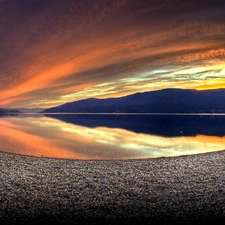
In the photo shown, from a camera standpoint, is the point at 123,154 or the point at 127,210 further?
the point at 123,154

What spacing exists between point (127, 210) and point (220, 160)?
41.0 ft

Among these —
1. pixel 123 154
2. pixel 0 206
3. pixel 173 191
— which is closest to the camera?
pixel 0 206

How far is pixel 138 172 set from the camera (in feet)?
54.5

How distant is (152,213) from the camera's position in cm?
995

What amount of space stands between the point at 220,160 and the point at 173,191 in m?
9.09

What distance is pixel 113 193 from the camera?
12.6 metres

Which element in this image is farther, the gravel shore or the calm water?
the calm water

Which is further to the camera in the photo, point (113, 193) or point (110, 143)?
point (110, 143)

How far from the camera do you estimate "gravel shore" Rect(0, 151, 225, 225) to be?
9680mm

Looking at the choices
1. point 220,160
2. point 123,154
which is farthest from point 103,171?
point 123,154

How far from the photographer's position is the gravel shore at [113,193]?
968cm

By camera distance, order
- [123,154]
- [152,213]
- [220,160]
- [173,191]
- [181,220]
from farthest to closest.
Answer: [123,154], [220,160], [173,191], [152,213], [181,220]

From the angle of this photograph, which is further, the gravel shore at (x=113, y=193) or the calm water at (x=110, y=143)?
the calm water at (x=110, y=143)

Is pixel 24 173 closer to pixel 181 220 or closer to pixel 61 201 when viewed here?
pixel 61 201
